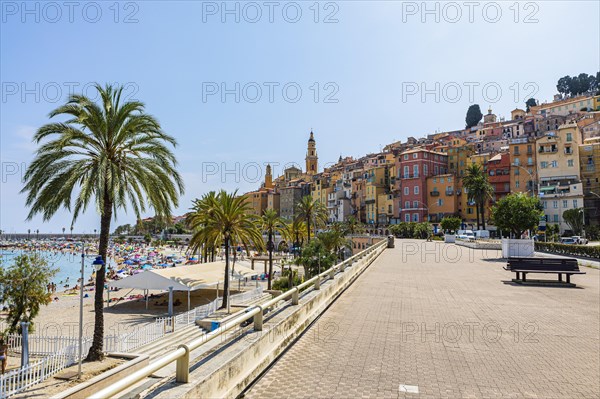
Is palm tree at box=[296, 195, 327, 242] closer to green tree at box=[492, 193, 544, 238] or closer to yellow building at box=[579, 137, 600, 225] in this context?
green tree at box=[492, 193, 544, 238]

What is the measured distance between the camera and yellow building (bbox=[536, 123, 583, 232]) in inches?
2571

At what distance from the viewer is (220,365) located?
480 centimetres

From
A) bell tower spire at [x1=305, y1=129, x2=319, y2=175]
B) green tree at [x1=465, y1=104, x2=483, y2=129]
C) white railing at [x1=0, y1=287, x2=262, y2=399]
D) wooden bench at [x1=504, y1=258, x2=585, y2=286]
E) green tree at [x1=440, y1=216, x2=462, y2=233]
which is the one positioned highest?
green tree at [x1=465, y1=104, x2=483, y2=129]

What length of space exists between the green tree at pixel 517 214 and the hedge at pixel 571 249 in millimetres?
3276

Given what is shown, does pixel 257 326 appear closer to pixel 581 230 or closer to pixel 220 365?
pixel 220 365

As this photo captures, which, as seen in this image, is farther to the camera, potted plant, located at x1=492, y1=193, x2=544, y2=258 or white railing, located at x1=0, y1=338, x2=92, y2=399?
potted plant, located at x1=492, y1=193, x2=544, y2=258

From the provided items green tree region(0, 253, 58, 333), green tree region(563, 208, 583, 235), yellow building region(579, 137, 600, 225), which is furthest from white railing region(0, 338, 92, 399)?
yellow building region(579, 137, 600, 225)

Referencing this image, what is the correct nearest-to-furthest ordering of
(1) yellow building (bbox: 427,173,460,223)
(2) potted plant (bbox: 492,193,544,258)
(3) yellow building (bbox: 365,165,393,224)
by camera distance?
(2) potted plant (bbox: 492,193,544,258) < (1) yellow building (bbox: 427,173,460,223) < (3) yellow building (bbox: 365,165,393,224)

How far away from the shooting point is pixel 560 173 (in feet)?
232

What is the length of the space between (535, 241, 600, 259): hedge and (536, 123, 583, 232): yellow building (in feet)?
108

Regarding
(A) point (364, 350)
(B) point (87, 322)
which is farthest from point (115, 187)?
(B) point (87, 322)

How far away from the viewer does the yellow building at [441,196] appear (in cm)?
8281

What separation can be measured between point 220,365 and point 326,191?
11794cm

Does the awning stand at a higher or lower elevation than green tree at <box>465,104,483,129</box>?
lower
